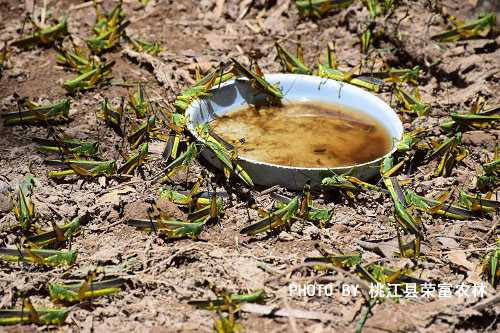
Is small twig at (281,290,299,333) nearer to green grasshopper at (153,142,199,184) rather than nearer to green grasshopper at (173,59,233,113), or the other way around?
green grasshopper at (153,142,199,184)

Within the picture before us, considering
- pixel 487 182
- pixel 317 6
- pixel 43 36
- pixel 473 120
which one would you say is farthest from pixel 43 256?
pixel 317 6

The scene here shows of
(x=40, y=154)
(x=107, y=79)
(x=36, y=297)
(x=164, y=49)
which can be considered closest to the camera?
(x=36, y=297)

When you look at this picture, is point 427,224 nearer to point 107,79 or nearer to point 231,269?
point 231,269

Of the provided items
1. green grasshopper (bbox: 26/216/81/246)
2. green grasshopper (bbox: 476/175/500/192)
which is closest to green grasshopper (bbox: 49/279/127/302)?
green grasshopper (bbox: 26/216/81/246)

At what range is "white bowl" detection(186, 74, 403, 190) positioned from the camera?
3789 millimetres

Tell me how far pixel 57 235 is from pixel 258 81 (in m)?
1.95

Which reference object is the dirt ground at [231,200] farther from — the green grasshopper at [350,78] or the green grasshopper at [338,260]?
the green grasshopper at [350,78]

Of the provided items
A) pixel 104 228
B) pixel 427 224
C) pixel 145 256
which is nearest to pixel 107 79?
pixel 104 228

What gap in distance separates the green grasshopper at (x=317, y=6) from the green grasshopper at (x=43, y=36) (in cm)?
244

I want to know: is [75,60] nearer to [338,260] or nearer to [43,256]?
[43,256]

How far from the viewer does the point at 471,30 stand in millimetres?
5492

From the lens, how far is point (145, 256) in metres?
3.31

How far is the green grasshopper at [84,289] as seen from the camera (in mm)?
2989

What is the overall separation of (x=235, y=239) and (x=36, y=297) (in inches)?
47.1
